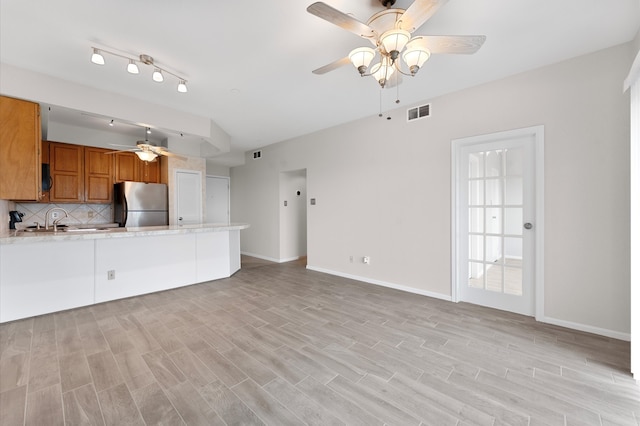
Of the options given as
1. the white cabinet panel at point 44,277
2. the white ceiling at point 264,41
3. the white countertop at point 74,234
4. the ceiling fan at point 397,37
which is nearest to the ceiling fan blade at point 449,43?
the ceiling fan at point 397,37

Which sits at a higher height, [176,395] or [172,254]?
[172,254]

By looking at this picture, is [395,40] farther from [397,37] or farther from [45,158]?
[45,158]

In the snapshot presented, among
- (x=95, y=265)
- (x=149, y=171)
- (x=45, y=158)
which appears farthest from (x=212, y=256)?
(x=45, y=158)

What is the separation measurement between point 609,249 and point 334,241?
3498 millimetres

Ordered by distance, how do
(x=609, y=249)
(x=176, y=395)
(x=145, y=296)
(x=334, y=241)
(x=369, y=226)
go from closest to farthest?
(x=176, y=395) → (x=609, y=249) → (x=145, y=296) → (x=369, y=226) → (x=334, y=241)

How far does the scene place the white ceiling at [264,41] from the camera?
1.95m

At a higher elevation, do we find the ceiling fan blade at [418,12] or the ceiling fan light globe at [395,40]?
the ceiling fan blade at [418,12]

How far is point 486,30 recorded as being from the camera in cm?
221

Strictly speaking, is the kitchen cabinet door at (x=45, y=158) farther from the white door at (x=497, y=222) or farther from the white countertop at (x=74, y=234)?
the white door at (x=497, y=222)

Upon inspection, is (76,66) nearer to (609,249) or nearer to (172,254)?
(172,254)

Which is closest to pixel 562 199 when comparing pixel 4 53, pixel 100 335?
pixel 100 335

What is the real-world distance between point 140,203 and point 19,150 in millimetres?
2140

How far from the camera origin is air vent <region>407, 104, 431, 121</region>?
3.64 m

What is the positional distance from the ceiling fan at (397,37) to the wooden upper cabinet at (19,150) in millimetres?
3614
